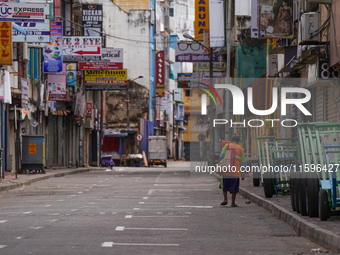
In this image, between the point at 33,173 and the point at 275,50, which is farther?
the point at 33,173

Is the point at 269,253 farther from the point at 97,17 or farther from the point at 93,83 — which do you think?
the point at 97,17

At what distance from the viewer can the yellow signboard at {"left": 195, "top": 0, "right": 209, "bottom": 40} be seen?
159 ft

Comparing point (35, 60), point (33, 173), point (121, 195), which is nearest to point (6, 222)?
point (121, 195)

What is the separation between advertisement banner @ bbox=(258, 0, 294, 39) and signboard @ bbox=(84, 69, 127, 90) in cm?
2264

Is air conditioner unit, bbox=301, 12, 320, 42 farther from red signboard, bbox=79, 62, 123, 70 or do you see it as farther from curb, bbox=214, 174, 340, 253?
red signboard, bbox=79, 62, 123, 70

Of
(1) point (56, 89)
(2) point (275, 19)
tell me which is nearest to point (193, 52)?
(1) point (56, 89)

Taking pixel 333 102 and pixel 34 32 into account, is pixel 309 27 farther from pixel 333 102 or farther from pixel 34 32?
pixel 34 32

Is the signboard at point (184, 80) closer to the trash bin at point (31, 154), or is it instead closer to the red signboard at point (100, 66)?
the red signboard at point (100, 66)

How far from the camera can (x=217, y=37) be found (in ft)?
149

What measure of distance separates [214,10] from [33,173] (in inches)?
569

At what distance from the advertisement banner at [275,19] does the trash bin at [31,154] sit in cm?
1542

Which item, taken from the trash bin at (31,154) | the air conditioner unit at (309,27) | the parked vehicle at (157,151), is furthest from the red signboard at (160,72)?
the air conditioner unit at (309,27)

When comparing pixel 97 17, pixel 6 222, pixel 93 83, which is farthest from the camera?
pixel 97 17

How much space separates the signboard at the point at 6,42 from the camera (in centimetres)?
2861
